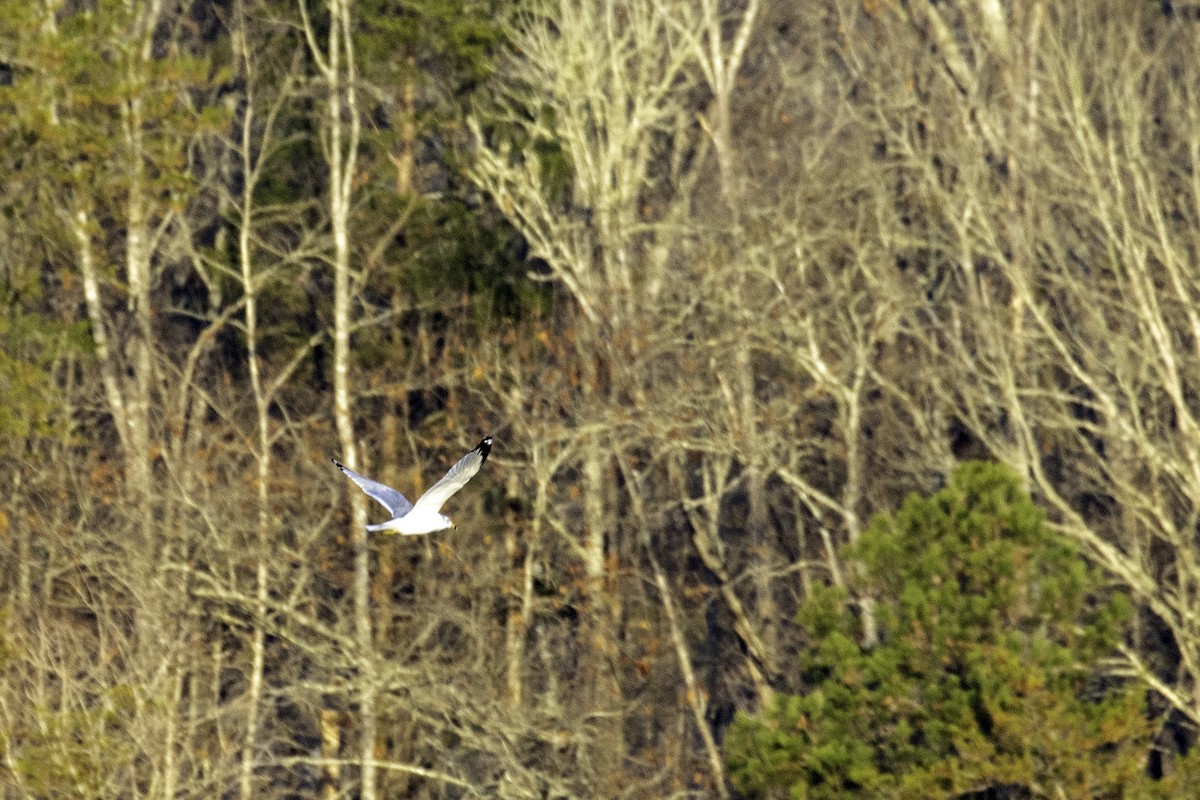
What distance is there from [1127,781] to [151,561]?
7.36m

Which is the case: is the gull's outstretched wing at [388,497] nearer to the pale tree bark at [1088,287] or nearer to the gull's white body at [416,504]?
the gull's white body at [416,504]

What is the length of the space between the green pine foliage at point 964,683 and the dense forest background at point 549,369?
0.24 ft

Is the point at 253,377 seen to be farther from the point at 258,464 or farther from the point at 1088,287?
the point at 1088,287

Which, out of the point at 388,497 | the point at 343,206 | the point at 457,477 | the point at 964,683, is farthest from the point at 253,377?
the point at 457,477

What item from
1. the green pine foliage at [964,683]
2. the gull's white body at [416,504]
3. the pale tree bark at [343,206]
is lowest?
the green pine foliage at [964,683]

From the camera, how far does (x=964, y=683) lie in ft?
58.1

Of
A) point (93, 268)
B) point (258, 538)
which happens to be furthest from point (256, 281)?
point (258, 538)

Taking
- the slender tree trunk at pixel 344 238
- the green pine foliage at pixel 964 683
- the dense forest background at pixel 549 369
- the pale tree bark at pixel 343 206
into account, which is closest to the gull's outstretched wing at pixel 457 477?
the dense forest background at pixel 549 369

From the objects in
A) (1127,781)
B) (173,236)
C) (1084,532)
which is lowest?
(1127,781)

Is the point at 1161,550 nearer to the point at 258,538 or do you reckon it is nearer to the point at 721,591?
the point at 721,591

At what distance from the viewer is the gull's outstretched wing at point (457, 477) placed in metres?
13.5

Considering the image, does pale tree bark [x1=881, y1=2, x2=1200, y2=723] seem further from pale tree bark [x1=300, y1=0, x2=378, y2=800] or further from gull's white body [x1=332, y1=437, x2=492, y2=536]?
gull's white body [x1=332, y1=437, x2=492, y2=536]

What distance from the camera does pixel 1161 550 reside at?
25500mm

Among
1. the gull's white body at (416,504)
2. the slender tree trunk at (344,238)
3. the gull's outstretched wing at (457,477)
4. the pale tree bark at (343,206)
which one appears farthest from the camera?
the pale tree bark at (343,206)
